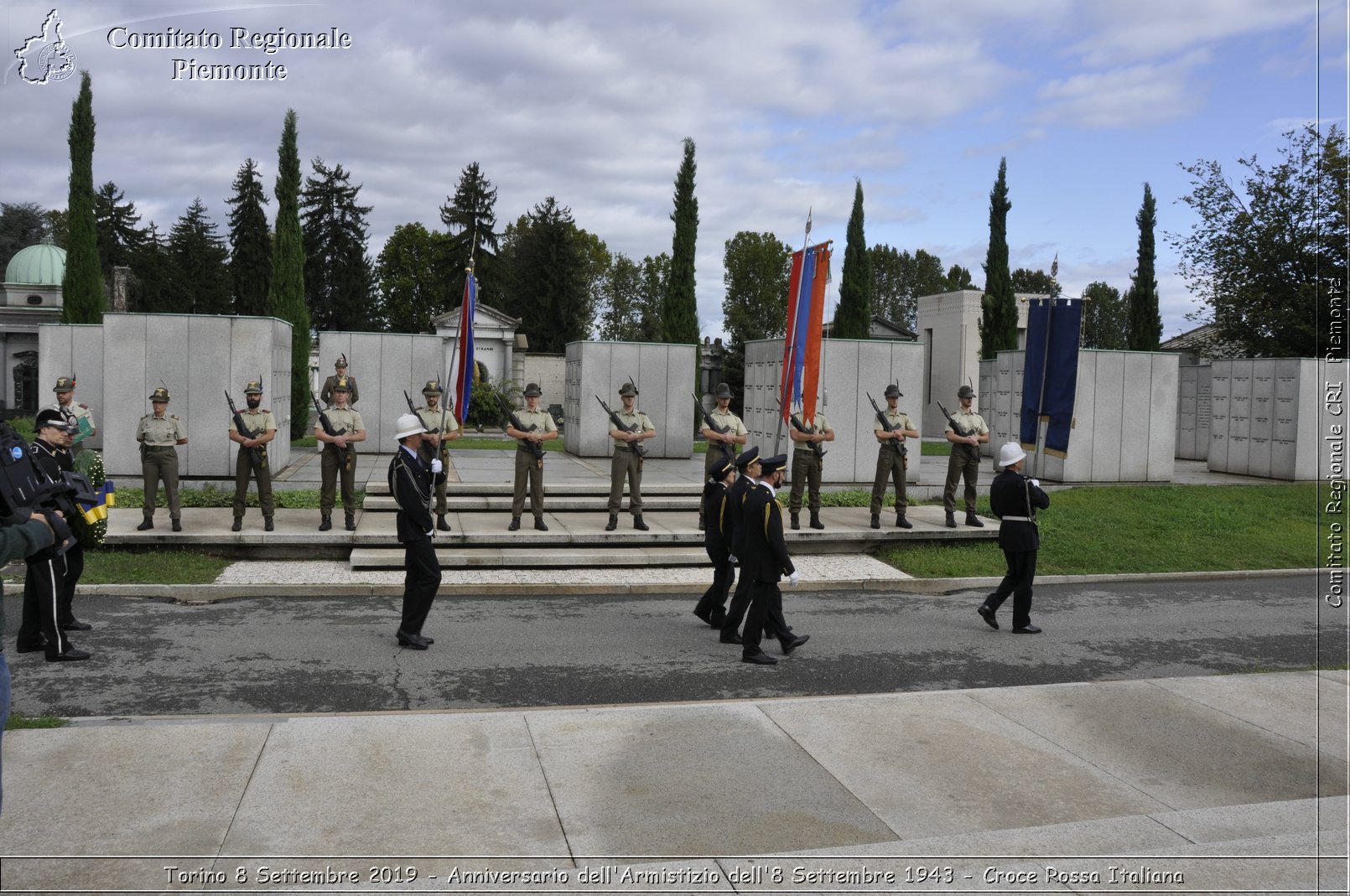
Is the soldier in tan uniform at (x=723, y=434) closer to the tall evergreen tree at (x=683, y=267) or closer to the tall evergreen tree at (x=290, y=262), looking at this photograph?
the tall evergreen tree at (x=290, y=262)

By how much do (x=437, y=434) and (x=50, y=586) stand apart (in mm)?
5708

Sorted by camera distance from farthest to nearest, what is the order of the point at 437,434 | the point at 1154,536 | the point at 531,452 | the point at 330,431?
1. the point at 1154,536
2. the point at 531,452
3. the point at 437,434
4. the point at 330,431

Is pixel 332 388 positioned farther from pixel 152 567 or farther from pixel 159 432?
pixel 152 567

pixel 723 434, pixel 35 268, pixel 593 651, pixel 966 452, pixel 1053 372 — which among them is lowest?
pixel 593 651

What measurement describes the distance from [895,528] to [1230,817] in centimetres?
894

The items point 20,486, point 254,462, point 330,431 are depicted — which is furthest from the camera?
point 330,431

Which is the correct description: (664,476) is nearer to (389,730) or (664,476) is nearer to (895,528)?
(895,528)

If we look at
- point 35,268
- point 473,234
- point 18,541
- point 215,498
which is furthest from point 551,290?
point 18,541

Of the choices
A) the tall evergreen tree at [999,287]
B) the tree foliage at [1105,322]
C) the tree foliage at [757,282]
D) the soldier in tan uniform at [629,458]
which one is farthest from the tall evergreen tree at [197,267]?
the tree foliage at [1105,322]

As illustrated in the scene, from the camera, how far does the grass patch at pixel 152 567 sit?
11.1 meters

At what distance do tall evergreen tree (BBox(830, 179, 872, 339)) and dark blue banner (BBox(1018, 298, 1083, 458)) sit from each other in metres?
24.8

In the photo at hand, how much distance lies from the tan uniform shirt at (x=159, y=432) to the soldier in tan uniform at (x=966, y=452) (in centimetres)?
1001

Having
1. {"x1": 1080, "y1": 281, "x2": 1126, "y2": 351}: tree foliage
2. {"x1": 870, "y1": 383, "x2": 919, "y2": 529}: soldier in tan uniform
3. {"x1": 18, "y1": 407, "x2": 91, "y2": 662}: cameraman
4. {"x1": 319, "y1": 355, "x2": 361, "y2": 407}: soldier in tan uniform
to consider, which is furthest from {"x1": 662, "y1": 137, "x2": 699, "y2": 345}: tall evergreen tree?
{"x1": 1080, "y1": 281, "x2": 1126, "y2": 351}: tree foliage

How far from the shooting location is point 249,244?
6312 centimetres
